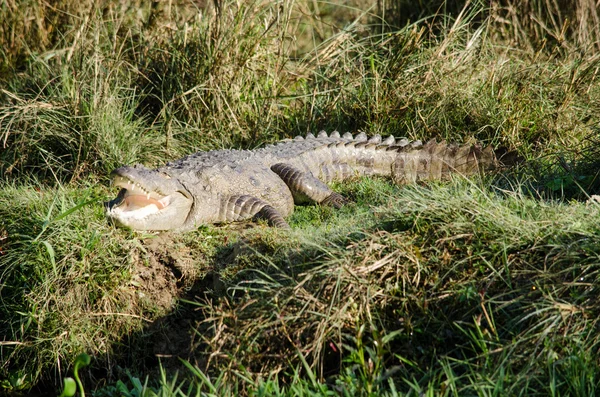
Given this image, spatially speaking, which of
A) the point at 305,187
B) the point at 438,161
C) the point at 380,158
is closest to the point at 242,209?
the point at 305,187

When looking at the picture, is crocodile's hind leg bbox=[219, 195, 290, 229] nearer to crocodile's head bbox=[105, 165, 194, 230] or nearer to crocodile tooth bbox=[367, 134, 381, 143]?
crocodile's head bbox=[105, 165, 194, 230]

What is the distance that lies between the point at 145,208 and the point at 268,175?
129 cm

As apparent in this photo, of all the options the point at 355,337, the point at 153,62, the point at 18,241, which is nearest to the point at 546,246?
the point at 355,337

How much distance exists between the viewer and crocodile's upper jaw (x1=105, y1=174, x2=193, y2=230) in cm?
490

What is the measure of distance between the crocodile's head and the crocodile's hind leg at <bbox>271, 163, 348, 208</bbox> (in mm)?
1001

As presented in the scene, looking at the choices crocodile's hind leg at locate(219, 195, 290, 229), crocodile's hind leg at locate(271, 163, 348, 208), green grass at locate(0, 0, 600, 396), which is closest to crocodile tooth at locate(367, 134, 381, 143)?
green grass at locate(0, 0, 600, 396)

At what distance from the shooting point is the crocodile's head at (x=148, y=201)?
4.94 m

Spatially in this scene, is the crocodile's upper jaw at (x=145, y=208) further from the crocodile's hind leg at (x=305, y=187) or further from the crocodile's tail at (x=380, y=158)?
the crocodile's tail at (x=380, y=158)

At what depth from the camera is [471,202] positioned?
404 centimetres

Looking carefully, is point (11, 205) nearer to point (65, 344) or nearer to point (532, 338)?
point (65, 344)

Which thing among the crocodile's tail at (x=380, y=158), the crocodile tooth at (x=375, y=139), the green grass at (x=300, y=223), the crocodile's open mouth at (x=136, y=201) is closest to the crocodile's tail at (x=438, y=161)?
the crocodile's tail at (x=380, y=158)

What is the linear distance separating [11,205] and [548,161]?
4178 mm

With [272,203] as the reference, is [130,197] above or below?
above

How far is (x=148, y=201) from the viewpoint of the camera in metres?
5.19
